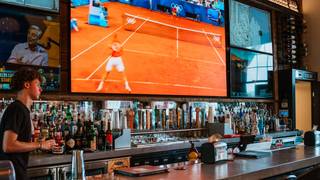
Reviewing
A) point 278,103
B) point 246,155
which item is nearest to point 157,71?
point 246,155

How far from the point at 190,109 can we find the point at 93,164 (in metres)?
2.20

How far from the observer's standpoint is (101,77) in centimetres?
461

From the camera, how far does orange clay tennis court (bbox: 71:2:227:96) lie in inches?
176

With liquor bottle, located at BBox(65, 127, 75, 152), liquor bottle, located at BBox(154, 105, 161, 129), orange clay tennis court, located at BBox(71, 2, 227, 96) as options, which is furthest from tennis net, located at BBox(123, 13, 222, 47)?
liquor bottle, located at BBox(65, 127, 75, 152)

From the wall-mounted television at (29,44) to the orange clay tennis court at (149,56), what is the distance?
0.22 meters

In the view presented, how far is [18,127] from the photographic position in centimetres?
295

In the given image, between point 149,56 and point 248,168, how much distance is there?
2.70 metres

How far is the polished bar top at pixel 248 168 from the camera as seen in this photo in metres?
2.44

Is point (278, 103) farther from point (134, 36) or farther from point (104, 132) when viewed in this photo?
point (104, 132)

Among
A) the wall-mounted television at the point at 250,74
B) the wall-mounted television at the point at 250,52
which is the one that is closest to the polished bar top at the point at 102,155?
the wall-mounted television at the point at 250,74

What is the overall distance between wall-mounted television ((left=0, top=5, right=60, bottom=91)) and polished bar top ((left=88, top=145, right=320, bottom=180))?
6.29ft

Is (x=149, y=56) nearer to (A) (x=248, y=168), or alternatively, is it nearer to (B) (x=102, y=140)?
(B) (x=102, y=140)

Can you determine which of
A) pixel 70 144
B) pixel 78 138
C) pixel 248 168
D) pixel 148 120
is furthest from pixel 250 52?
pixel 248 168

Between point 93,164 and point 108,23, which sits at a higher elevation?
point 108,23
